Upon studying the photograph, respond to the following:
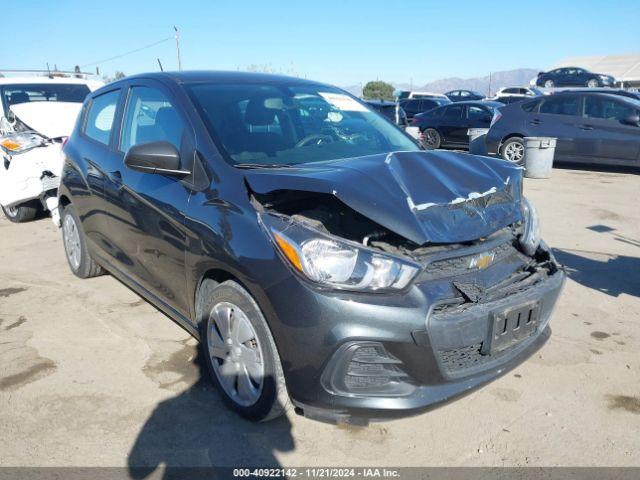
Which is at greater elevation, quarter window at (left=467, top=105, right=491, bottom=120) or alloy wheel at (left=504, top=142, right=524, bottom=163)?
quarter window at (left=467, top=105, right=491, bottom=120)

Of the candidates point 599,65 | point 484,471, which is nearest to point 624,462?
point 484,471

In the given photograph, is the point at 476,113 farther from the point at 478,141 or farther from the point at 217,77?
the point at 217,77

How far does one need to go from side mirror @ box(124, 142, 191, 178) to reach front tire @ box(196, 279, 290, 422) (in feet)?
2.11

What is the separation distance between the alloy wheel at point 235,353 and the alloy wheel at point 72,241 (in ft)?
8.23

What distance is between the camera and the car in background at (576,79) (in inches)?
1025

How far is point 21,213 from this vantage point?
282 inches

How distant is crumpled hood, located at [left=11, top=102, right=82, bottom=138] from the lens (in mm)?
6918

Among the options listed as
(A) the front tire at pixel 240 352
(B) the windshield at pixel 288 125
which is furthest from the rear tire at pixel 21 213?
(A) the front tire at pixel 240 352

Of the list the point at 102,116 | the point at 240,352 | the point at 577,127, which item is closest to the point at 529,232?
the point at 240,352

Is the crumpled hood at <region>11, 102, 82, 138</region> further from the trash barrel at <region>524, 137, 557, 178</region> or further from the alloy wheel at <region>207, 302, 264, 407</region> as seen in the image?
the trash barrel at <region>524, 137, 557, 178</region>

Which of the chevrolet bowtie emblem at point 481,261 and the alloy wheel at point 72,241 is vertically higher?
the chevrolet bowtie emblem at point 481,261

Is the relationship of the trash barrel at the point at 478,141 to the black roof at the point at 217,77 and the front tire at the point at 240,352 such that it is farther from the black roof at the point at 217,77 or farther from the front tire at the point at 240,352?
the front tire at the point at 240,352

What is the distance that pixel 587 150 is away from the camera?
10602 mm

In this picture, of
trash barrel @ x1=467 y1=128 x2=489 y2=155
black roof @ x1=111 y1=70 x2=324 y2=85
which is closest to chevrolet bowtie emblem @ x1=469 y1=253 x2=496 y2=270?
black roof @ x1=111 y1=70 x2=324 y2=85
